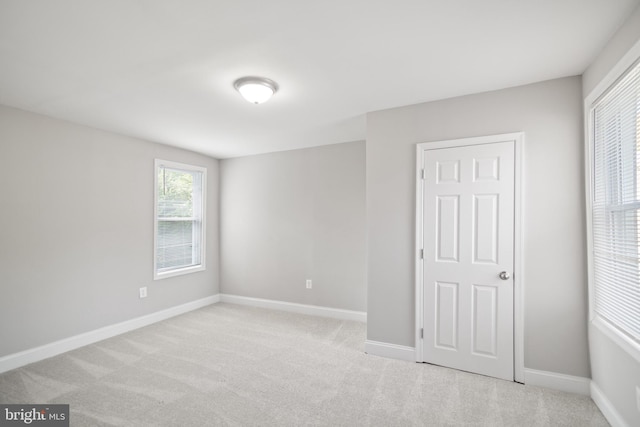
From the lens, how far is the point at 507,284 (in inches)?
100

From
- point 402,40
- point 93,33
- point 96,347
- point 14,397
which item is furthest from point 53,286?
point 402,40

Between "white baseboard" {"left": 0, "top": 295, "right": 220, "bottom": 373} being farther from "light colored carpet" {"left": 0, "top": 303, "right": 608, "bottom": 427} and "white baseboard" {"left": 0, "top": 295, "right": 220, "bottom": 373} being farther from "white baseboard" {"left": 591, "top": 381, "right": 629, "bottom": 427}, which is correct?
"white baseboard" {"left": 591, "top": 381, "right": 629, "bottom": 427}

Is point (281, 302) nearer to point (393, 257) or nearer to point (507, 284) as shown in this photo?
point (393, 257)

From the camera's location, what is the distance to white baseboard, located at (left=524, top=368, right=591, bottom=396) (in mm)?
2312

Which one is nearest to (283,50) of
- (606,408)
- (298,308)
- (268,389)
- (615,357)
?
(268,389)

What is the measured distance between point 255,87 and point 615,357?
3094mm

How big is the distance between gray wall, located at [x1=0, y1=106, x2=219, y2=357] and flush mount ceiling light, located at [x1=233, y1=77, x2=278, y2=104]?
226cm

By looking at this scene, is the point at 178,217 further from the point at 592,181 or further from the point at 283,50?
the point at 592,181

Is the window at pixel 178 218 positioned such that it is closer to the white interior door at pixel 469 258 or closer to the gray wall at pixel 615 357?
the white interior door at pixel 469 258

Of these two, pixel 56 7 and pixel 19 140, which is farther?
pixel 19 140

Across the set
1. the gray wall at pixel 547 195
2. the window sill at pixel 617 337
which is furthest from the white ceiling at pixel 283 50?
the window sill at pixel 617 337

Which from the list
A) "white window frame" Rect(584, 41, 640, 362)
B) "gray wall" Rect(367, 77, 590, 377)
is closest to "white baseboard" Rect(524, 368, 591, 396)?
"gray wall" Rect(367, 77, 590, 377)

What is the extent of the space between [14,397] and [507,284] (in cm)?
405

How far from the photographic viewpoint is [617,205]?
6.28ft
